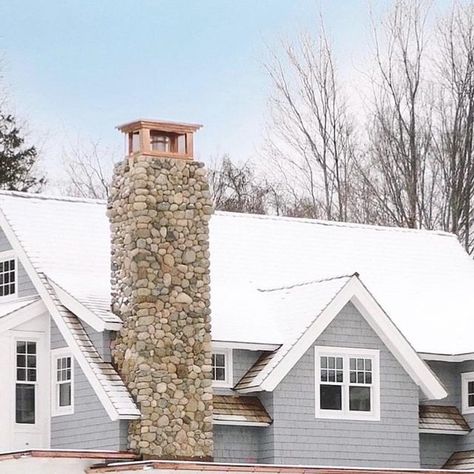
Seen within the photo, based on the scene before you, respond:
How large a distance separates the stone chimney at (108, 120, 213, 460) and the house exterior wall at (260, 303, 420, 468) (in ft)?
5.36

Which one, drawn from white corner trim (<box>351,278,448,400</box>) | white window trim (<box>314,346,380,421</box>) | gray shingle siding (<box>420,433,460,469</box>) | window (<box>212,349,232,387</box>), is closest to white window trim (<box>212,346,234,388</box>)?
window (<box>212,349,232,387</box>)

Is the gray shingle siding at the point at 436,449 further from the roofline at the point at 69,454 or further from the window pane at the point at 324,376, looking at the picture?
the roofline at the point at 69,454

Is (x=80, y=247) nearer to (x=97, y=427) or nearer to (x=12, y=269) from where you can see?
(x=12, y=269)

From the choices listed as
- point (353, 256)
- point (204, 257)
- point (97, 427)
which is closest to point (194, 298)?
point (204, 257)

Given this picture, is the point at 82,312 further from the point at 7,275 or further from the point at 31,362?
the point at 7,275

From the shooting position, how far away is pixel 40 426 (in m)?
31.3

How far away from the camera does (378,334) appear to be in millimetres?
32344

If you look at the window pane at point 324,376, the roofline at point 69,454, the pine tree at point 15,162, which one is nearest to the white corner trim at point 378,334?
the window pane at point 324,376

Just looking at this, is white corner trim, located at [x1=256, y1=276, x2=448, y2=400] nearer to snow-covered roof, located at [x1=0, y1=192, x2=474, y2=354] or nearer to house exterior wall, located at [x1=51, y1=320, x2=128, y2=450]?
snow-covered roof, located at [x1=0, y1=192, x2=474, y2=354]

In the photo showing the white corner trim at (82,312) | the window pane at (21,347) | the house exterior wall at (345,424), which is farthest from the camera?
the house exterior wall at (345,424)

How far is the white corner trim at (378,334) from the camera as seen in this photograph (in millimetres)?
31031

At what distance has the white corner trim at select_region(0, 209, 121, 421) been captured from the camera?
29625 millimetres

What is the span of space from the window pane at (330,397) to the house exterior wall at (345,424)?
28 centimetres

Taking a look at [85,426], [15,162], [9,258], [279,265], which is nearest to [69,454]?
[85,426]
